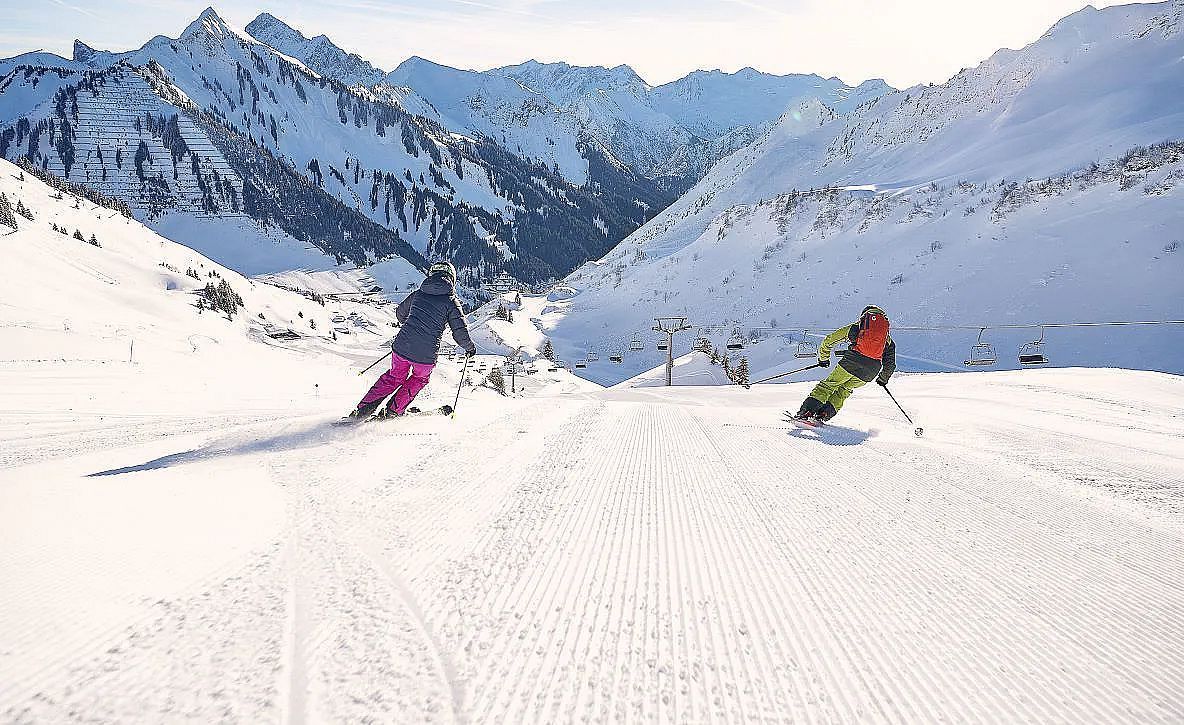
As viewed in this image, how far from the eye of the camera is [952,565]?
107 inches

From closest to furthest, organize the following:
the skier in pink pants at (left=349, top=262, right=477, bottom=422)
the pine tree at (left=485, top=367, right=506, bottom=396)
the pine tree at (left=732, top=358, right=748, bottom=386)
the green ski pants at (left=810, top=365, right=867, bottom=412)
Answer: the skier in pink pants at (left=349, top=262, right=477, bottom=422) < the green ski pants at (left=810, top=365, right=867, bottom=412) < the pine tree at (left=732, top=358, right=748, bottom=386) < the pine tree at (left=485, top=367, right=506, bottom=396)

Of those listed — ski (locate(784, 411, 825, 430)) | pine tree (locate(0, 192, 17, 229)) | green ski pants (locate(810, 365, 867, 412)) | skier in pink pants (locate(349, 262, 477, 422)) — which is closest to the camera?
ski (locate(784, 411, 825, 430))

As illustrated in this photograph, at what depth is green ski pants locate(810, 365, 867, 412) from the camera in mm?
7191

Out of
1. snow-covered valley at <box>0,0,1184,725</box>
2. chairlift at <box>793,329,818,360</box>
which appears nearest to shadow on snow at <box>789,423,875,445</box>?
snow-covered valley at <box>0,0,1184,725</box>

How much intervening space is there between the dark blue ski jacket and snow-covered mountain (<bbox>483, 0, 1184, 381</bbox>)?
69.3 ft

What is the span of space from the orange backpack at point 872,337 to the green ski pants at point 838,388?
340 mm

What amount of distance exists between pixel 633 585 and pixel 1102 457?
487cm

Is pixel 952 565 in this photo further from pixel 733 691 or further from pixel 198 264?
pixel 198 264

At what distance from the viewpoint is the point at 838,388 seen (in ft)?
23.6

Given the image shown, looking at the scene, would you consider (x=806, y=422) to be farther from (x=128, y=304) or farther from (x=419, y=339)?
(x=128, y=304)

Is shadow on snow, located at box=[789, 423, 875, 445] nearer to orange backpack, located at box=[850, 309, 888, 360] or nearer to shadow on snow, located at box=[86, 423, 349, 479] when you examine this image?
orange backpack, located at box=[850, 309, 888, 360]

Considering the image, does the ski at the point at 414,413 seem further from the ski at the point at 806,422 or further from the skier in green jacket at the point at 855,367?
the skier in green jacket at the point at 855,367

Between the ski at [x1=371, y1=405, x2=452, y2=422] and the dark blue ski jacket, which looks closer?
the ski at [x1=371, y1=405, x2=452, y2=422]

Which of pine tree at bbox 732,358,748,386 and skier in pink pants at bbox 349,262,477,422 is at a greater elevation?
skier in pink pants at bbox 349,262,477,422
